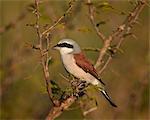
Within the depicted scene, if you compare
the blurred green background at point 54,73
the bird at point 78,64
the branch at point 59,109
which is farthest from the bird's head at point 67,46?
the branch at point 59,109

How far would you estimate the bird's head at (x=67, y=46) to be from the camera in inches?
156

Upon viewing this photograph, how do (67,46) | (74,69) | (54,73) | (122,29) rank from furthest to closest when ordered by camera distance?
(54,73) → (74,69) → (67,46) → (122,29)

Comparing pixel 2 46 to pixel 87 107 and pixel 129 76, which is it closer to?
pixel 129 76

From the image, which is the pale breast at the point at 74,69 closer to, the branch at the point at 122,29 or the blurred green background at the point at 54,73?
the blurred green background at the point at 54,73

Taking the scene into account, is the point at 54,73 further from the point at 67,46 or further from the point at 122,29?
the point at 122,29

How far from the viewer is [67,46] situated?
4.11 meters

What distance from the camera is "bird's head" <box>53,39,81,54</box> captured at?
3.95 metres

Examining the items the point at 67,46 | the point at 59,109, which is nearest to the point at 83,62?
the point at 67,46

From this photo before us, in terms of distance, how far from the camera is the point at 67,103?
10.8ft

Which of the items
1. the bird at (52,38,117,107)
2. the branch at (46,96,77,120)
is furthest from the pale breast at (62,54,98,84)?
the branch at (46,96,77,120)

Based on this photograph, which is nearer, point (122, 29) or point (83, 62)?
point (122, 29)

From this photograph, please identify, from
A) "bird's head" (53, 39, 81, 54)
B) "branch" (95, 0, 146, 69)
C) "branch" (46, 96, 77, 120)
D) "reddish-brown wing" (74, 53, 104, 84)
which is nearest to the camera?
"branch" (46, 96, 77, 120)

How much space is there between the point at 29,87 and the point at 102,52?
2.57 metres

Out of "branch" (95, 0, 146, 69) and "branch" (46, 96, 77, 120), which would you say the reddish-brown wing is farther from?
"branch" (46, 96, 77, 120)
